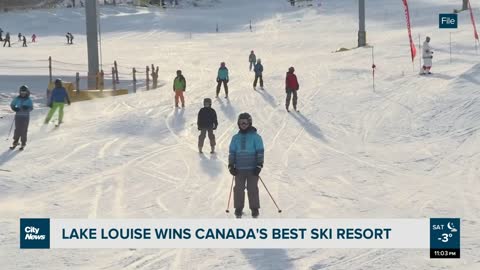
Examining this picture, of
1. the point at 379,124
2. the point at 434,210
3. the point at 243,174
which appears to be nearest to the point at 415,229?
the point at 434,210

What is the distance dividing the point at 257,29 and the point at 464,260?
55.5m

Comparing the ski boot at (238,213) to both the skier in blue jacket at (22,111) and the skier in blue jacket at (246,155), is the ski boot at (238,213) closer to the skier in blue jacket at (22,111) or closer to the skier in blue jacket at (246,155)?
the skier in blue jacket at (246,155)

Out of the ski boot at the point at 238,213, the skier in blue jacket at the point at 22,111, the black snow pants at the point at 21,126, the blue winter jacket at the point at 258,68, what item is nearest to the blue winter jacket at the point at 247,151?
the ski boot at the point at 238,213

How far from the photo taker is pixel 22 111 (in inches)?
582

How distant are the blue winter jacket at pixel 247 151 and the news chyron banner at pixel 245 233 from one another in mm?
828

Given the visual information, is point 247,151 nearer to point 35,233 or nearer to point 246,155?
point 246,155

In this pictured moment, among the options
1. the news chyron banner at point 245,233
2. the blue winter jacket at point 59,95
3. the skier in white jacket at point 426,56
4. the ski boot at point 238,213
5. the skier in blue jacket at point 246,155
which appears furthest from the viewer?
the skier in white jacket at point 426,56

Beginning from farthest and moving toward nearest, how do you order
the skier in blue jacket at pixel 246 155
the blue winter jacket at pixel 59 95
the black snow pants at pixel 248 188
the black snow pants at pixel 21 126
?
the blue winter jacket at pixel 59 95 < the black snow pants at pixel 21 126 < the black snow pants at pixel 248 188 < the skier in blue jacket at pixel 246 155

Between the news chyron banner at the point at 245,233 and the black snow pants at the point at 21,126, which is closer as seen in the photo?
the news chyron banner at the point at 245,233

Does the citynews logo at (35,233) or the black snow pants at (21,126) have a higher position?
the black snow pants at (21,126)

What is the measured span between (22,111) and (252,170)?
24.2 feet

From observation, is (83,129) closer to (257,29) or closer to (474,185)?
(474,185)

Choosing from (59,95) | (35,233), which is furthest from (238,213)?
(59,95)

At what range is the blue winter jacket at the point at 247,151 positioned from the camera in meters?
9.21
